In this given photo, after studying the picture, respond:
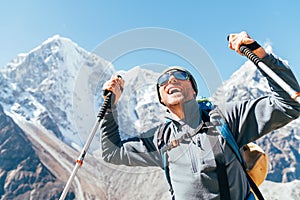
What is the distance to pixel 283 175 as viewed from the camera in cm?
15438

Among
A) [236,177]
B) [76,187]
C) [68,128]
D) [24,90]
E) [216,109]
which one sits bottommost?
[236,177]

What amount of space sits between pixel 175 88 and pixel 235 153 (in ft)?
3.43

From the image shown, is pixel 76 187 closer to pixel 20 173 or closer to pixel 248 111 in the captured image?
pixel 20 173

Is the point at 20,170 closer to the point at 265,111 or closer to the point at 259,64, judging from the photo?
the point at 265,111

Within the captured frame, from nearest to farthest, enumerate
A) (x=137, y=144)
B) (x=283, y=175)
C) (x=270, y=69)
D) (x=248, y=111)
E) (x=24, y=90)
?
(x=270, y=69)
(x=248, y=111)
(x=137, y=144)
(x=283, y=175)
(x=24, y=90)

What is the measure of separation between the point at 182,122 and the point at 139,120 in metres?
1.61

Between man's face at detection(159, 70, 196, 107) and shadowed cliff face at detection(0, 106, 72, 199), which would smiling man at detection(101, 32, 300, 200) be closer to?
man's face at detection(159, 70, 196, 107)

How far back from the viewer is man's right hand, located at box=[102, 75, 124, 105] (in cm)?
407

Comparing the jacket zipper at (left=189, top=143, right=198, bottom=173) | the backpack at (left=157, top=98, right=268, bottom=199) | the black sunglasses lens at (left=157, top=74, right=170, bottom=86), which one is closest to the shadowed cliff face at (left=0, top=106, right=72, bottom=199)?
the black sunglasses lens at (left=157, top=74, right=170, bottom=86)

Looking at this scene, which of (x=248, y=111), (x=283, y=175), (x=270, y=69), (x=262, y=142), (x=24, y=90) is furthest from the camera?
(x=24, y=90)

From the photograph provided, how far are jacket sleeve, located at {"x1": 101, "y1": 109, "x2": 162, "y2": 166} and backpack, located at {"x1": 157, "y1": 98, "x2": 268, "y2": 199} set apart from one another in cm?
31

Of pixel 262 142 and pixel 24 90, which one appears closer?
pixel 262 142

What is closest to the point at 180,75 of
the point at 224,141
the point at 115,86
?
the point at 115,86

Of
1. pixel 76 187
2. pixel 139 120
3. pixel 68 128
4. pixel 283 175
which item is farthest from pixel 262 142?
pixel 139 120
